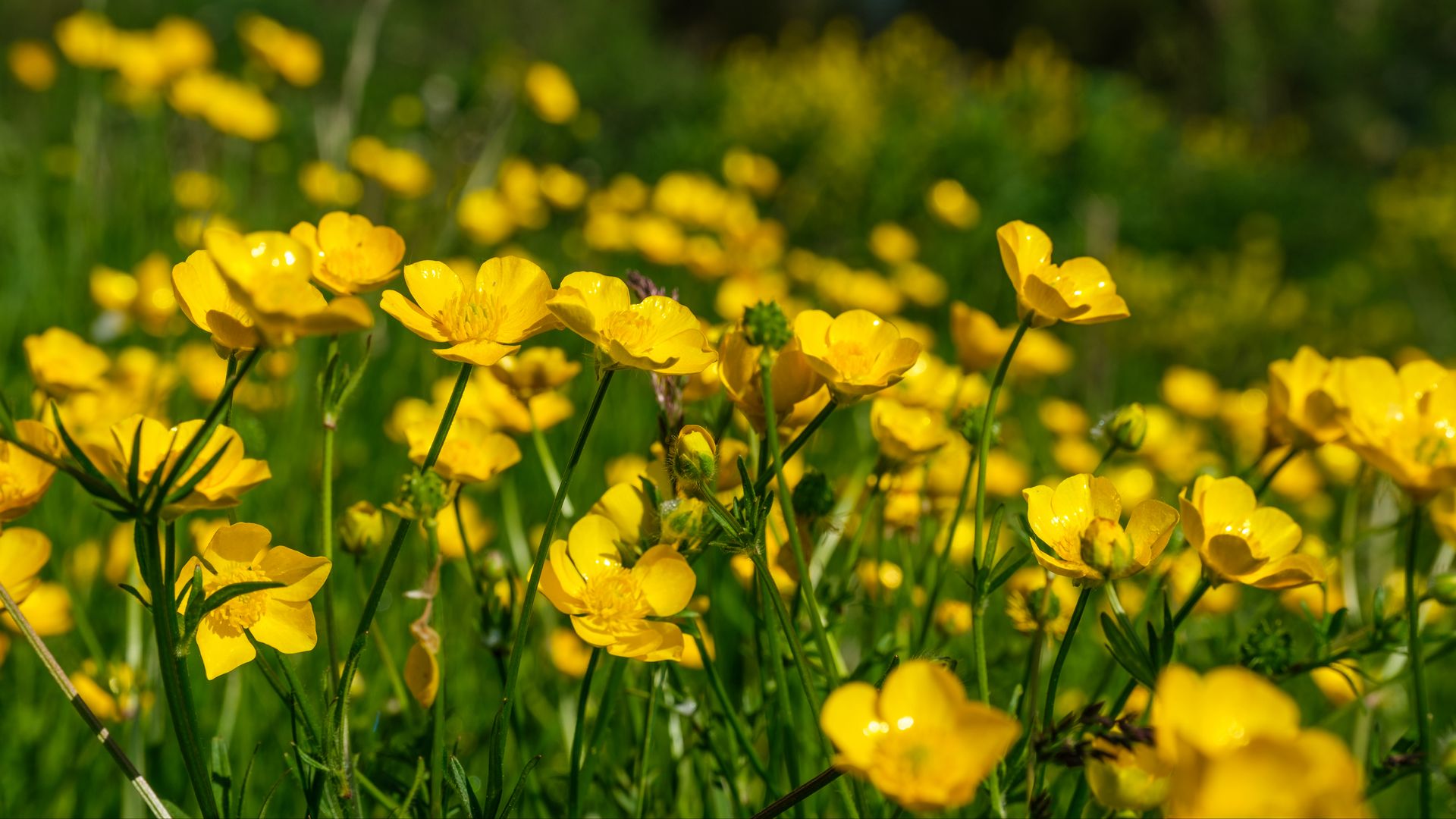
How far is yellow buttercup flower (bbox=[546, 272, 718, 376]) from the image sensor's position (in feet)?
2.68

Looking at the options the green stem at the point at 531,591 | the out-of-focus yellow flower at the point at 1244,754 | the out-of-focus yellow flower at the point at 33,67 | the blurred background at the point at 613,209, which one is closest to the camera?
the out-of-focus yellow flower at the point at 1244,754

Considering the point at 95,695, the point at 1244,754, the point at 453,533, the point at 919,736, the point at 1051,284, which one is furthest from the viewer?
the point at 453,533

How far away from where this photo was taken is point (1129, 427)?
Result: 1153mm

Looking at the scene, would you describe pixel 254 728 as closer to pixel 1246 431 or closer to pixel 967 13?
pixel 1246 431

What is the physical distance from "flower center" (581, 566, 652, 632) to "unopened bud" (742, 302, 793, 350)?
22 centimetres

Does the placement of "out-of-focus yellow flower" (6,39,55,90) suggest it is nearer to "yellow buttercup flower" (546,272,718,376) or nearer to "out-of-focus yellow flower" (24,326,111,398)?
"out-of-focus yellow flower" (24,326,111,398)

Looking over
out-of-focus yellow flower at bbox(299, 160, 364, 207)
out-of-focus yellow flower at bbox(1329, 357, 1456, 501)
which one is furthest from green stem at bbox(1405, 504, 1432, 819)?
out-of-focus yellow flower at bbox(299, 160, 364, 207)

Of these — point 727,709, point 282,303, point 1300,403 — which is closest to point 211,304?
point 282,303

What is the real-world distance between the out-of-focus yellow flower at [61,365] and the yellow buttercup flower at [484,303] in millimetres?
622

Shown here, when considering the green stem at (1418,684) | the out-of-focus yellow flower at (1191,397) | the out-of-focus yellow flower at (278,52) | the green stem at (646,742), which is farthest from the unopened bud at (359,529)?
the out-of-focus yellow flower at (278,52)

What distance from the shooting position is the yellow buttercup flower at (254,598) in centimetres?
80

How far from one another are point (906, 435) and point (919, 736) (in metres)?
0.48

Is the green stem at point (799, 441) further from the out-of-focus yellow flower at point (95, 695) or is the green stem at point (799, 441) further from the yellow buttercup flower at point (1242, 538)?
the out-of-focus yellow flower at point (95, 695)

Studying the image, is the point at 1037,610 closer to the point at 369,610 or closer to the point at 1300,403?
the point at 1300,403
